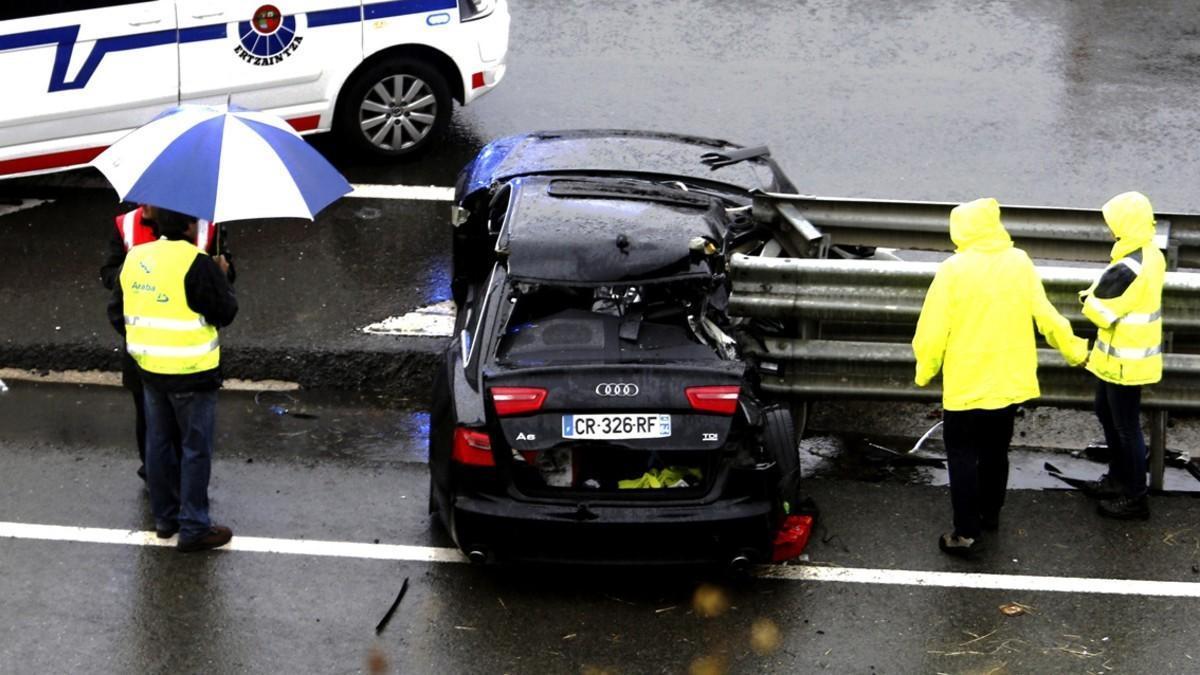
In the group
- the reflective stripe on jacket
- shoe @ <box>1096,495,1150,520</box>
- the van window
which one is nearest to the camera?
the reflective stripe on jacket

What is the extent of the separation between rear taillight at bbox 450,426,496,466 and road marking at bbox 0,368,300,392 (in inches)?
98.6

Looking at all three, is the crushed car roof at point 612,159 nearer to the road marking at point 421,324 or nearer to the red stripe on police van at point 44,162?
the road marking at point 421,324

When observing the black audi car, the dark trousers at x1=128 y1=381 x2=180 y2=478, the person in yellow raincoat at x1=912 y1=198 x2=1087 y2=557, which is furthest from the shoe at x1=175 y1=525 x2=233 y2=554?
the person in yellow raincoat at x1=912 y1=198 x2=1087 y2=557

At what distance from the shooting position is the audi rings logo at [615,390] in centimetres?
684

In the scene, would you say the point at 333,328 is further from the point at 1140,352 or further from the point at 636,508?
the point at 1140,352

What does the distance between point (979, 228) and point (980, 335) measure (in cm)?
46

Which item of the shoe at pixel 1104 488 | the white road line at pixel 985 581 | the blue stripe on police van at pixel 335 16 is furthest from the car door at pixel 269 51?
the shoe at pixel 1104 488

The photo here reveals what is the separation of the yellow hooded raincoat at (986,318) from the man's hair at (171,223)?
3243 millimetres

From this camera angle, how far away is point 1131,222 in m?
7.48

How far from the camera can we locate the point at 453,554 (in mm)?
7543

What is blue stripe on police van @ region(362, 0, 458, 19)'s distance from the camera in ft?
36.5

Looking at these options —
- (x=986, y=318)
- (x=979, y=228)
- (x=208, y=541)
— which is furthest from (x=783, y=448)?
(x=208, y=541)

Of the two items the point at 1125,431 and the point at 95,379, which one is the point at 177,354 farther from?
the point at 1125,431

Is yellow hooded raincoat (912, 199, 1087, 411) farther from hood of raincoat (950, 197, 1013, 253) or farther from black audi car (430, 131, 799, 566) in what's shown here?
black audi car (430, 131, 799, 566)
